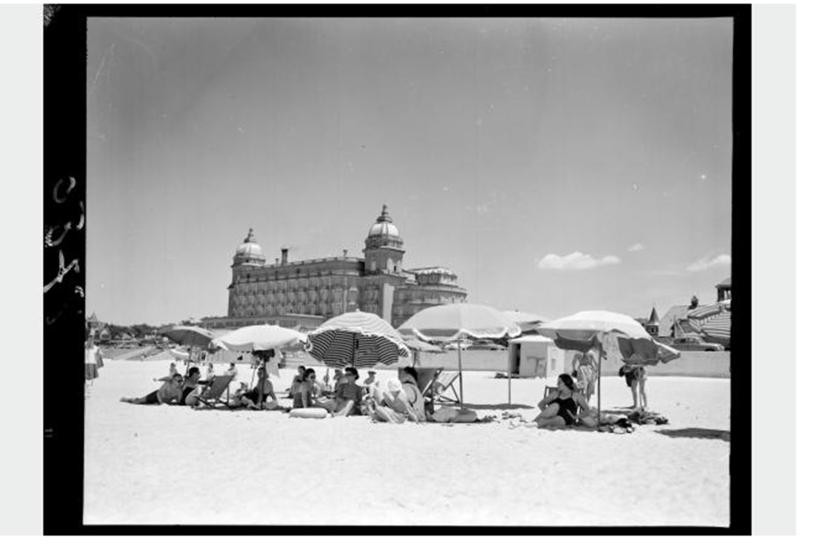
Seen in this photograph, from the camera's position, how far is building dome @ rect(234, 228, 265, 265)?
88875mm

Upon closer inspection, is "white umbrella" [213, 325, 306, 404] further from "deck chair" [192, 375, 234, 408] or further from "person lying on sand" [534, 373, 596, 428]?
"person lying on sand" [534, 373, 596, 428]

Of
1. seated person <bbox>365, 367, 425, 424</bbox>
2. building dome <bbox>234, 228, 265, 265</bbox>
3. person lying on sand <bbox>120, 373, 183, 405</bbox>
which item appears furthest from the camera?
building dome <bbox>234, 228, 265, 265</bbox>

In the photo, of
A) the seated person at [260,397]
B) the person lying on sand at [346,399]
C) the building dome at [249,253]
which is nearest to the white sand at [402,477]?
the person lying on sand at [346,399]

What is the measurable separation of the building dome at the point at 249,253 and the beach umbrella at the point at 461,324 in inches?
3159

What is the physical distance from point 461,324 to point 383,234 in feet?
220

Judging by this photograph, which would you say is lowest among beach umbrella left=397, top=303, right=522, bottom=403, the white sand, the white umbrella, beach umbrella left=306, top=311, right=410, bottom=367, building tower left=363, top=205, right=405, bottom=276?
the white sand

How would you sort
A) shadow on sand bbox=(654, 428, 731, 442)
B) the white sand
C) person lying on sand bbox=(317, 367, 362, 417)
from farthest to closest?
1. person lying on sand bbox=(317, 367, 362, 417)
2. shadow on sand bbox=(654, 428, 731, 442)
3. the white sand

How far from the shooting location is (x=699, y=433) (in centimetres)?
904

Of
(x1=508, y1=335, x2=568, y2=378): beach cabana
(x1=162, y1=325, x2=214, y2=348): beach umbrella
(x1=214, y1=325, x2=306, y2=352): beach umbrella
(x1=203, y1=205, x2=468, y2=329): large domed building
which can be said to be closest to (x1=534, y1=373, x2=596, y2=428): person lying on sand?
(x1=214, y1=325, x2=306, y2=352): beach umbrella

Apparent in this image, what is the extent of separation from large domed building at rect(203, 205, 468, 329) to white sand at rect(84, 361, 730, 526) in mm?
61725

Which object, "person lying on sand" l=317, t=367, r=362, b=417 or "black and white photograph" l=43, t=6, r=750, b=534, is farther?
"person lying on sand" l=317, t=367, r=362, b=417

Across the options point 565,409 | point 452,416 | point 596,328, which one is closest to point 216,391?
point 452,416

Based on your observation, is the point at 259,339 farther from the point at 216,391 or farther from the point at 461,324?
the point at 461,324

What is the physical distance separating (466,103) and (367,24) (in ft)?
5.38
